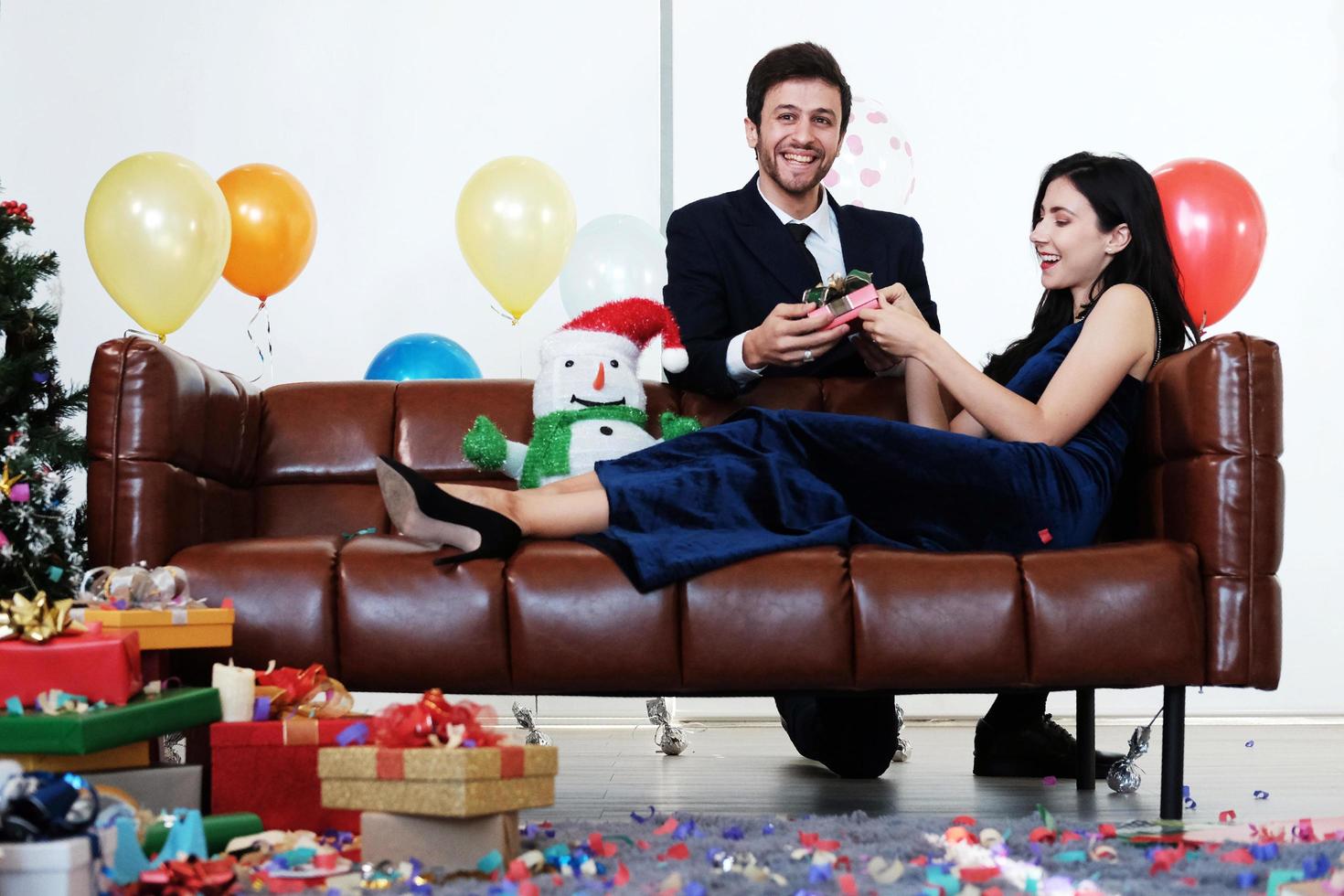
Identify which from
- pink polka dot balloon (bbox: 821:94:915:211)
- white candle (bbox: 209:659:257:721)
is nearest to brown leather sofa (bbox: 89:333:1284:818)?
white candle (bbox: 209:659:257:721)

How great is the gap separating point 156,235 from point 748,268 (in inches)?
51.8

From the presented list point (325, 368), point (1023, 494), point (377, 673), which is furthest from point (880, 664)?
point (325, 368)

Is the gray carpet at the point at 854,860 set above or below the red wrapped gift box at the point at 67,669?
below

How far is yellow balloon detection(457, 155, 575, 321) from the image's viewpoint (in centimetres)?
329

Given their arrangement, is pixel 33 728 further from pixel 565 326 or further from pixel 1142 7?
pixel 1142 7

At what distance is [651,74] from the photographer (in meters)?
3.92

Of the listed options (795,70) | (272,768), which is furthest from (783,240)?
(272,768)

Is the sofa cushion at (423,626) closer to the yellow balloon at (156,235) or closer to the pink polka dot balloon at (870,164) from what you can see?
the yellow balloon at (156,235)

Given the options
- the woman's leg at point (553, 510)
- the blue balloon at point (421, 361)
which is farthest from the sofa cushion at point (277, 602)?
the blue balloon at point (421, 361)

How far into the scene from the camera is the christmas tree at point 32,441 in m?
1.94

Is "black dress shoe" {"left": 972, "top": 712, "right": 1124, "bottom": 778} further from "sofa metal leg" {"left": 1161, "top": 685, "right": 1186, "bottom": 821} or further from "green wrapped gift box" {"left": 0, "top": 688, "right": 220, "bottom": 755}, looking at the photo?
"green wrapped gift box" {"left": 0, "top": 688, "right": 220, "bottom": 755}

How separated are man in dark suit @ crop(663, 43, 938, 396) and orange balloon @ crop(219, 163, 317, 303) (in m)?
1.27

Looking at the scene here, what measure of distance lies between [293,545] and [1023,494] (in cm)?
99

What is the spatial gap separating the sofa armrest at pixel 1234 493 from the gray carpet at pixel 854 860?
0.32 metres
